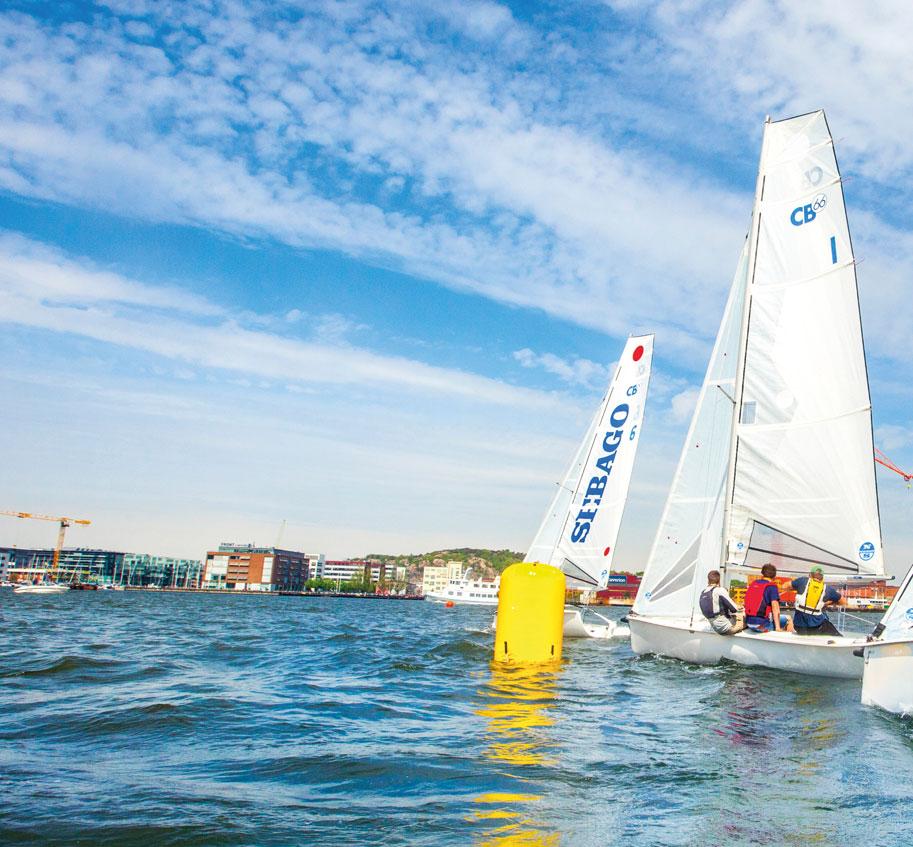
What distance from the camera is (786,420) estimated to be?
16.4m

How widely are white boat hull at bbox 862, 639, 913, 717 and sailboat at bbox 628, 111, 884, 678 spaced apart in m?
4.95

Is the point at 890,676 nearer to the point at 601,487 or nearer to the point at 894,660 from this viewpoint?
the point at 894,660

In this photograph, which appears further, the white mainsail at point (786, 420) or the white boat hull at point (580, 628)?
the white boat hull at point (580, 628)

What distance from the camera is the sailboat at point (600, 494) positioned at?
2439cm

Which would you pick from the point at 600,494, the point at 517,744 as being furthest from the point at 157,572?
the point at 517,744

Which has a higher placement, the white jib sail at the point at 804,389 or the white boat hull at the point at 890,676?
the white jib sail at the point at 804,389

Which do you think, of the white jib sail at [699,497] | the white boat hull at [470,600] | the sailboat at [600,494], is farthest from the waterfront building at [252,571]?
the white jib sail at [699,497]

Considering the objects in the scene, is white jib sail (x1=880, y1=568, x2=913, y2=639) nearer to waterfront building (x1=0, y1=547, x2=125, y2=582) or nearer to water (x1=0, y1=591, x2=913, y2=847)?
water (x1=0, y1=591, x2=913, y2=847)

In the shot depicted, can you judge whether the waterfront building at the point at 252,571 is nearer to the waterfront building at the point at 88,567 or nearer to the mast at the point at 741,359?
the waterfront building at the point at 88,567

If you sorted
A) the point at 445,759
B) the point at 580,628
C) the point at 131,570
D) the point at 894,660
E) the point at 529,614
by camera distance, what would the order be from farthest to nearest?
the point at 131,570
the point at 580,628
the point at 529,614
the point at 894,660
the point at 445,759

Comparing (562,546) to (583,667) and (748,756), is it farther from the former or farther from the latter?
(748,756)

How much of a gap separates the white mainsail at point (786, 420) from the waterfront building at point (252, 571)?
169 meters

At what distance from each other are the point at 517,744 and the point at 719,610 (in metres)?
8.11

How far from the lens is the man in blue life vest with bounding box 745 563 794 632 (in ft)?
46.2
